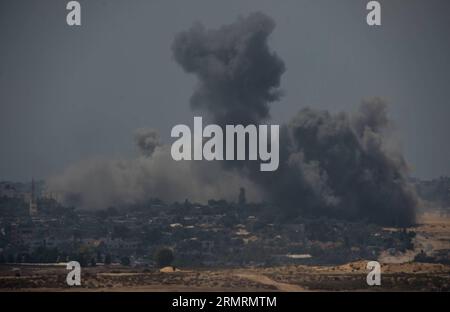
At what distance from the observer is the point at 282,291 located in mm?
105625

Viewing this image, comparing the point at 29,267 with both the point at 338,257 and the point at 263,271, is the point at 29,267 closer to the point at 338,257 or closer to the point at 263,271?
the point at 263,271

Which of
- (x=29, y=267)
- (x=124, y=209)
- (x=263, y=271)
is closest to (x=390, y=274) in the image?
(x=263, y=271)

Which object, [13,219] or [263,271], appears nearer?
[263,271]

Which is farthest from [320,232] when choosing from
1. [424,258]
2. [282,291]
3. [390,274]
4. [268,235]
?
[282,291]

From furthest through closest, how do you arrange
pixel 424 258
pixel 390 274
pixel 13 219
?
pixel 13 219, pixel 424 258, pixel 390 274

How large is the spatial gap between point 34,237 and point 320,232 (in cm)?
3294

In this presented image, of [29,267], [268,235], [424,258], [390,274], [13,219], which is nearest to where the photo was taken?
[390,274]

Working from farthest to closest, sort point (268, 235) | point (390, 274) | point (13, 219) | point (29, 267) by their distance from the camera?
point (13, 219) → point (268, 235) → point (29, 267) → point (390, 274)

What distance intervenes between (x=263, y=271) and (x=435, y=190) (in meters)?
40.5

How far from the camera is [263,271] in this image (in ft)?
407

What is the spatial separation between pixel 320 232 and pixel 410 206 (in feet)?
42.5

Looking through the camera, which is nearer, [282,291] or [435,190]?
[282,291]

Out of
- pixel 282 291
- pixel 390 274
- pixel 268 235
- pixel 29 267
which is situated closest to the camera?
pixel 282 291

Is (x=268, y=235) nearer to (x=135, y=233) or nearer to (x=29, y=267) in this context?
(x=135, y=233)
